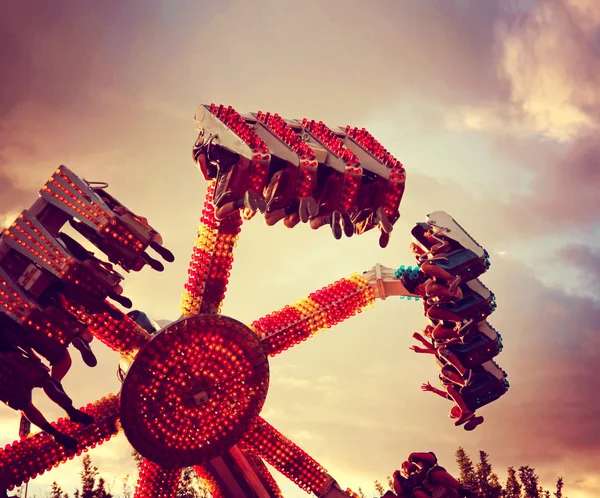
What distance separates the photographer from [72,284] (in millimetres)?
12406

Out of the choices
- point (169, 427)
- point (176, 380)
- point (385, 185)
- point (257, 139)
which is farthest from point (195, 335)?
point (385, 185)

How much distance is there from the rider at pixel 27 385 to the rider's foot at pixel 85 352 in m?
0.61

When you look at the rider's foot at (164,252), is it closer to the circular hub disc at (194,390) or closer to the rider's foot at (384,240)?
the circular hub disc at (194,390)

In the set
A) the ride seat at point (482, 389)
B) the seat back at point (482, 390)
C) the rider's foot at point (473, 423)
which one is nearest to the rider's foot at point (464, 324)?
the ride seat at point (482, 389)

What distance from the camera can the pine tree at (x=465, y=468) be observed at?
3055 cm

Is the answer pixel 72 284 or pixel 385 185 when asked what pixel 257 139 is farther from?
pixel 72 284

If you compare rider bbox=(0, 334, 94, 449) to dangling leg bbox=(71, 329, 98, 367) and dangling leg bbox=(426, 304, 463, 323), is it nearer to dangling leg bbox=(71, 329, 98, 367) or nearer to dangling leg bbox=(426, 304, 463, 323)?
dangling leg bbox=(71, 329, 98, 367)

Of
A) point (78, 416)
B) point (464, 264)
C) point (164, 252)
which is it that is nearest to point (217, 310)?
point (164, 252)

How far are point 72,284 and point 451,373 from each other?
28.1 feet

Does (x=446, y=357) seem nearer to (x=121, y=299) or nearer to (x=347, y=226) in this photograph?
(x=347, y=226)

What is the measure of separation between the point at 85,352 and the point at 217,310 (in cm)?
275

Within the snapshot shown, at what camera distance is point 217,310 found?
47.5 feet

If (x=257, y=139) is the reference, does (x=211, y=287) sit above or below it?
below

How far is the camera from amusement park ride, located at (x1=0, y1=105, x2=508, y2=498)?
12.5 m
